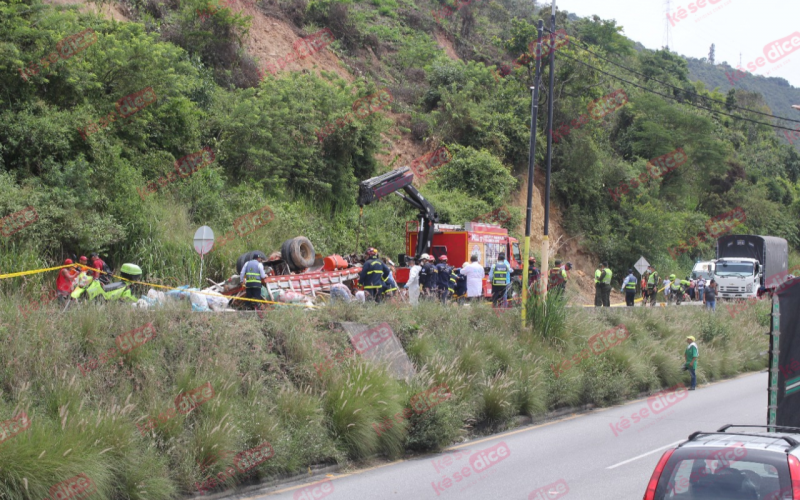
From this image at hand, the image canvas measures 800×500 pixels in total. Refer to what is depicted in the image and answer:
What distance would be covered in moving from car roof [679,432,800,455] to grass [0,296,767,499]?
18.3ft

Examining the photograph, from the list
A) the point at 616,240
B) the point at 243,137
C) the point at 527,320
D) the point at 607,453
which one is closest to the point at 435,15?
the point at 616,240

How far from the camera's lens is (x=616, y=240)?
4497 centimetres

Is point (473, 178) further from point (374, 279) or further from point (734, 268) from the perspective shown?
point (374, 279)

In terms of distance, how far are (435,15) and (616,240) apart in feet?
70.4

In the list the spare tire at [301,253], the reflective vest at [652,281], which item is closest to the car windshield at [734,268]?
the reflective vest at [652,281]

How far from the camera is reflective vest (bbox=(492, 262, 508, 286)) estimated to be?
20438 mm

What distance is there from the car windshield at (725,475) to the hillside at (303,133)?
9.19 m

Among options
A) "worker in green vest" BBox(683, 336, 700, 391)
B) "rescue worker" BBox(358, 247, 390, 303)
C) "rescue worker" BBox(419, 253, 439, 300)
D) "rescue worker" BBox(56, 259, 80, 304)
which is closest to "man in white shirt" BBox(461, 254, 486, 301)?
"rescue worker" BBox(419, 253, 439, 300)

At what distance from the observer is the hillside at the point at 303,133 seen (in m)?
20.5

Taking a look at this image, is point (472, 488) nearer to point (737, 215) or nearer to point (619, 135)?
point (619, 135)

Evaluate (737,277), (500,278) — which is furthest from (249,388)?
(737,277)

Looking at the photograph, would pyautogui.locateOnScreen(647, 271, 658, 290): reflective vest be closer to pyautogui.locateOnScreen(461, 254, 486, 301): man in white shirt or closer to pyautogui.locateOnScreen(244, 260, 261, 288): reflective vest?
pyautogui.locateOnScreen(461, 254, 486, 301): man in white shirt

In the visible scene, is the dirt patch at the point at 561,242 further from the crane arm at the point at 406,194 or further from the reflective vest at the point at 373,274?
the reflective vest at the point at 373,274

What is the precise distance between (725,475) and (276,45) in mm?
35210
